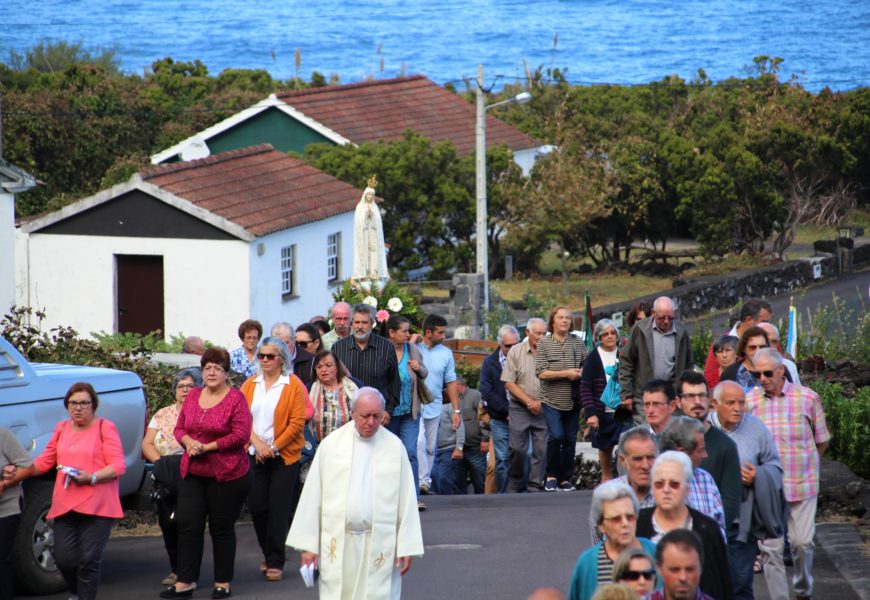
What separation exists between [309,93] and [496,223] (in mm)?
8912

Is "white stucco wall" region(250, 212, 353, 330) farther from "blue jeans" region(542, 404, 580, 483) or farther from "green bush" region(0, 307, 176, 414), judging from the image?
"blue jeans" region(542, 404, 580, 483)

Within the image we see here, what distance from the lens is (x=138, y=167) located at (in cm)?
3703

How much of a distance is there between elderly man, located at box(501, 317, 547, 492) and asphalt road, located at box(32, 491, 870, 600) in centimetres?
92

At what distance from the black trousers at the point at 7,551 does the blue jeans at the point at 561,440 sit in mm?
6162

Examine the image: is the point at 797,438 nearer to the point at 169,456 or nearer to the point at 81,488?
the point at 169,456

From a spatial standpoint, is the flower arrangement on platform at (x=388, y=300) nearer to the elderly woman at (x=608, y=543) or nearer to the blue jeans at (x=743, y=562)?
Answer: the blue jeans at (x=743, y=562)

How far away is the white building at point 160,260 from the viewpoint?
2692cm

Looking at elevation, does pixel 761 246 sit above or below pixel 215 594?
above

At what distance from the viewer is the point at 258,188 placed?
2947 cm

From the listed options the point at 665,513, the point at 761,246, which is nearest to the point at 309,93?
the point at 761,246

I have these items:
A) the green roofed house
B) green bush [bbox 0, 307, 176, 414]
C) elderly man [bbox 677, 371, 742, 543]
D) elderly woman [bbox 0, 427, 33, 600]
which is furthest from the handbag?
the green roofed house

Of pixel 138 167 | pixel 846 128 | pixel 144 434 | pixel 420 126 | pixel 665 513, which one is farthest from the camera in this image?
pixel 420 126

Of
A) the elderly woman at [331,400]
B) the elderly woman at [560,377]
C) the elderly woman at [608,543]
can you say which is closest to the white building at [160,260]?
the elderly woman at [560,377]

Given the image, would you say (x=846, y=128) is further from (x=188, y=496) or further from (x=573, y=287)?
(x=188, y=496)
